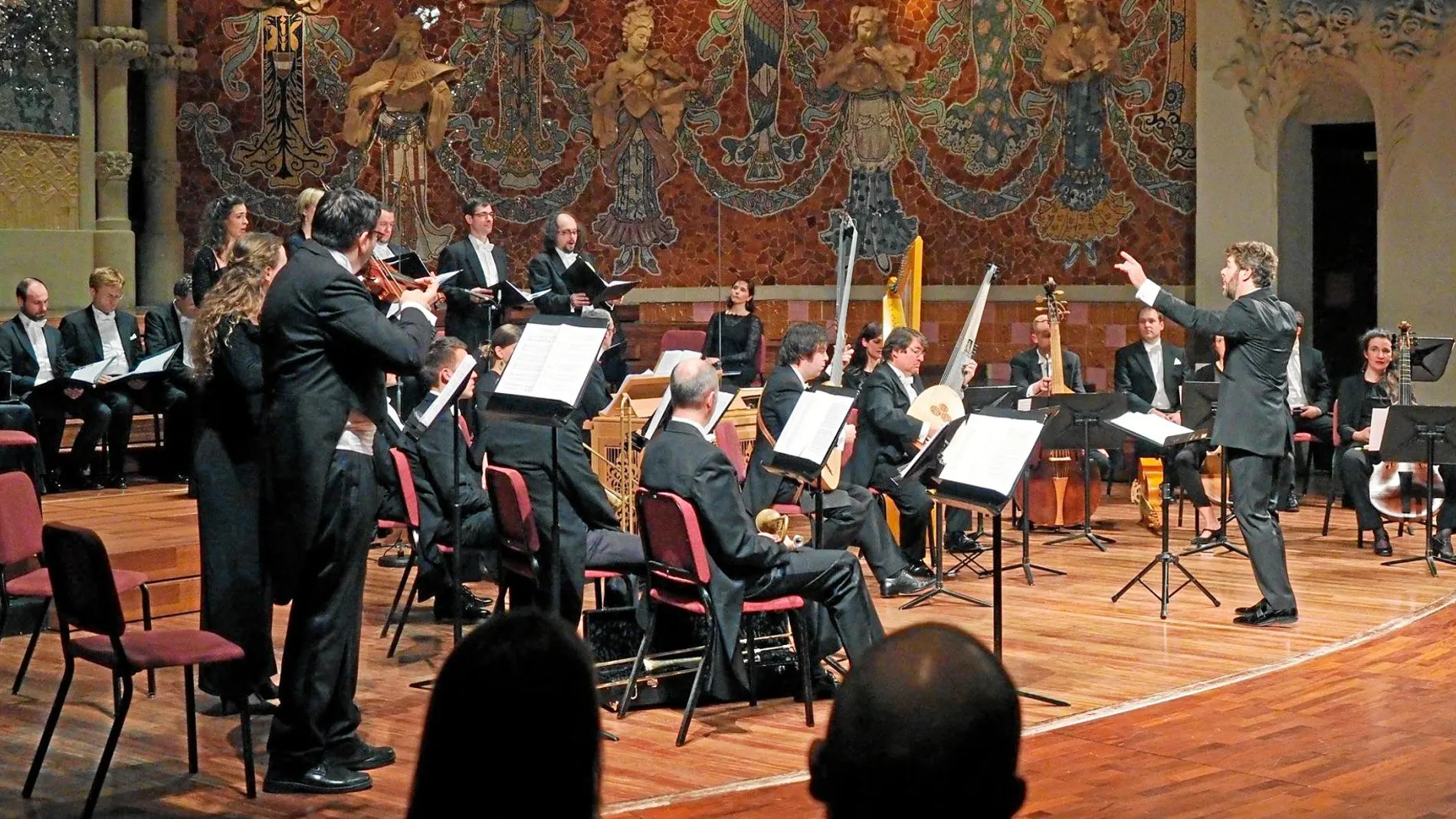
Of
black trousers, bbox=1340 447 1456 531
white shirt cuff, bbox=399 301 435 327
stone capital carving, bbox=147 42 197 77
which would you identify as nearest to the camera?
white shirt cuff, bbox=399 301 435 327

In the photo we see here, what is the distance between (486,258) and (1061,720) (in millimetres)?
5283

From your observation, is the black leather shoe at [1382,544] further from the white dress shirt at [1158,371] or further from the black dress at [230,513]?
the black dress at [230,513]

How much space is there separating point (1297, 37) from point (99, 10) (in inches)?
307

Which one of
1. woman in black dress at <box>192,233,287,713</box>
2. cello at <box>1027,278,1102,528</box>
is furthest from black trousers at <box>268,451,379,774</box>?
cello at <box>1027,278,1102,528</box>

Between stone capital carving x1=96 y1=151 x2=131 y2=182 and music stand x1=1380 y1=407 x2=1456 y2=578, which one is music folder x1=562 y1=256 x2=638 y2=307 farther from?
stone capital carving x1=96 y1=151 x2=131 y2=182

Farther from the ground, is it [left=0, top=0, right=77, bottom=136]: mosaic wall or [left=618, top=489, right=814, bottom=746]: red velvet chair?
[left=0, top=0, right=77, bottom=136]: mosaic wall

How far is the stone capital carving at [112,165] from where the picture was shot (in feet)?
37.3

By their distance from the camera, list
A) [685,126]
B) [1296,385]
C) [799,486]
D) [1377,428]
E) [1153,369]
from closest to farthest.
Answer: [799,486] → [1377,428] → [1153,369] → [1296,385] → [685,126]

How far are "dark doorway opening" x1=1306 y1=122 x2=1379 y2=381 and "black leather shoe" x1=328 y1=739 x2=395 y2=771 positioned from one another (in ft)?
27.6

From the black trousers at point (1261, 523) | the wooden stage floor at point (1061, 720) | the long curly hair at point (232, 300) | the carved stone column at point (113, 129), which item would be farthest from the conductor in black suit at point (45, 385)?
the black trousers at point (1261, 523)

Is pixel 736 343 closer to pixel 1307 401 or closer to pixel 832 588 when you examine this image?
pixel 1307 401

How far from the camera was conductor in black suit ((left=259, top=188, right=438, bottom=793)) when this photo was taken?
14.5 feet

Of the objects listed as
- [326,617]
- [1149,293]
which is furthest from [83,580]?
[1149,293]

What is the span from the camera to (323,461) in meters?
4.44
